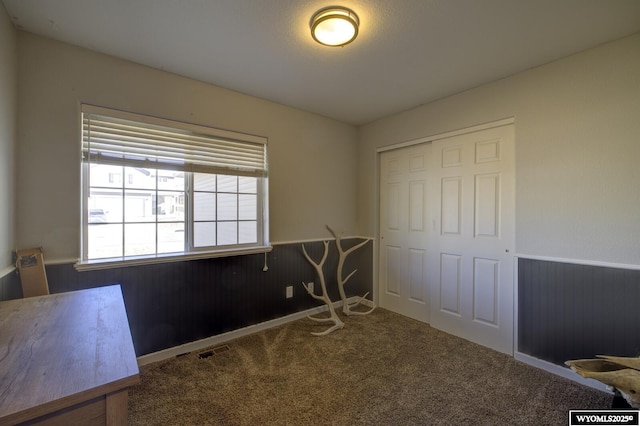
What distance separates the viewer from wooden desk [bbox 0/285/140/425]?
2.30 ft

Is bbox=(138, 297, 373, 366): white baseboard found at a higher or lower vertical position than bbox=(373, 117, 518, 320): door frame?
lower

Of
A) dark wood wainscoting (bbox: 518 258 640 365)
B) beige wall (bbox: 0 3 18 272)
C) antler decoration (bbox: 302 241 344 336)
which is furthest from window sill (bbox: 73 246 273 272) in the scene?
dark wood wainscoting (bbox: 518 258 640 365)

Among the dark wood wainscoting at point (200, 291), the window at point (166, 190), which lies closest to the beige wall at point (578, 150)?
the dark wood wainscoting at point (200, 291)

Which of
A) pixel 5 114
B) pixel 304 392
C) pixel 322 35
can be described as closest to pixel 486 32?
pixel 322 35

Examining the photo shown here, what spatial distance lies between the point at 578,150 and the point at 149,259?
3464 mm

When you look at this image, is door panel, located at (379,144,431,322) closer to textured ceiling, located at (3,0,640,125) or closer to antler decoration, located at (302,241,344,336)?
antler decoration, located at (302,241,344,336)

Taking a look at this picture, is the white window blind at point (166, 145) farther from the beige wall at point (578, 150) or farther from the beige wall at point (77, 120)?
the beige wall at point (578, 150)

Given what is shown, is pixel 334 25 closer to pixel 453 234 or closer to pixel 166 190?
pixel 166 190

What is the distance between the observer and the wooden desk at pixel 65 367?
700 millimetres

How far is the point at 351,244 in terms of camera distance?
3762 mm

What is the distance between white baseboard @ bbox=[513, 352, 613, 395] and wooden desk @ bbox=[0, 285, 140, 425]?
270 cm

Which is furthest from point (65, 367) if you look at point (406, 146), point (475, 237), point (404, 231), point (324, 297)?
point (406, 146)

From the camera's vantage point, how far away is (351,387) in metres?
1.97

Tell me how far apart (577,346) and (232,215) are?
3087mm
